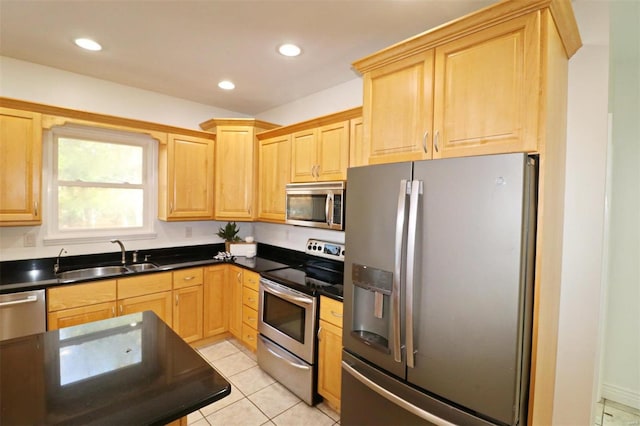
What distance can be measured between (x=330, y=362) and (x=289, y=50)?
2368 millimetres

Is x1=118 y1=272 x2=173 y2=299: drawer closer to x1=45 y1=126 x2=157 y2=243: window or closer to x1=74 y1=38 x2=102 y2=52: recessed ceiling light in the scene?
x1=45 y1=126 x2=157 y2=243: window

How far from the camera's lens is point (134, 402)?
37.9 inches

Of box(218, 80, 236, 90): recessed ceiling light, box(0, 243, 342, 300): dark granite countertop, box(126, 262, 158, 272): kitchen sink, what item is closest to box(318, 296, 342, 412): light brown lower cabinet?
box(0, 243, 342, 300): dark granite countertop

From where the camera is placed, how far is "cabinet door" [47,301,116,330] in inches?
93.7

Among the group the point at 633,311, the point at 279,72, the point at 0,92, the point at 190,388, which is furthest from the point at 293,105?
the point at 633,311

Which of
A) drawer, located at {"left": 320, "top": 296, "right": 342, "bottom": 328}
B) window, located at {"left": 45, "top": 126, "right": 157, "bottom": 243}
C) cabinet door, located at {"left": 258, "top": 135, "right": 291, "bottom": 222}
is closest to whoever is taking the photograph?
drawer, located at {"left": 320, "top": 296, "right": 342, "bottom": 328}

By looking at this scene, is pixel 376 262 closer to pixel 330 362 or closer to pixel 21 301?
pixel 330 362

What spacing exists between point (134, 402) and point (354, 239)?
48.2 inches

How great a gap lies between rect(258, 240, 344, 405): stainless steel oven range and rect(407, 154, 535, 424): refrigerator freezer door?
92cm

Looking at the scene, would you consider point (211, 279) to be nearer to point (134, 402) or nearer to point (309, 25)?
point (134, 402)

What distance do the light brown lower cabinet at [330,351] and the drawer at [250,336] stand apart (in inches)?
35.8

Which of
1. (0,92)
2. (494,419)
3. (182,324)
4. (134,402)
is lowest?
(182,324)

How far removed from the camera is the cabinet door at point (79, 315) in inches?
93.7

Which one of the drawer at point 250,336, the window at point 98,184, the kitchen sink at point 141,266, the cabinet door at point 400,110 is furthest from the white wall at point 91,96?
the cabinet door at point 400,110
